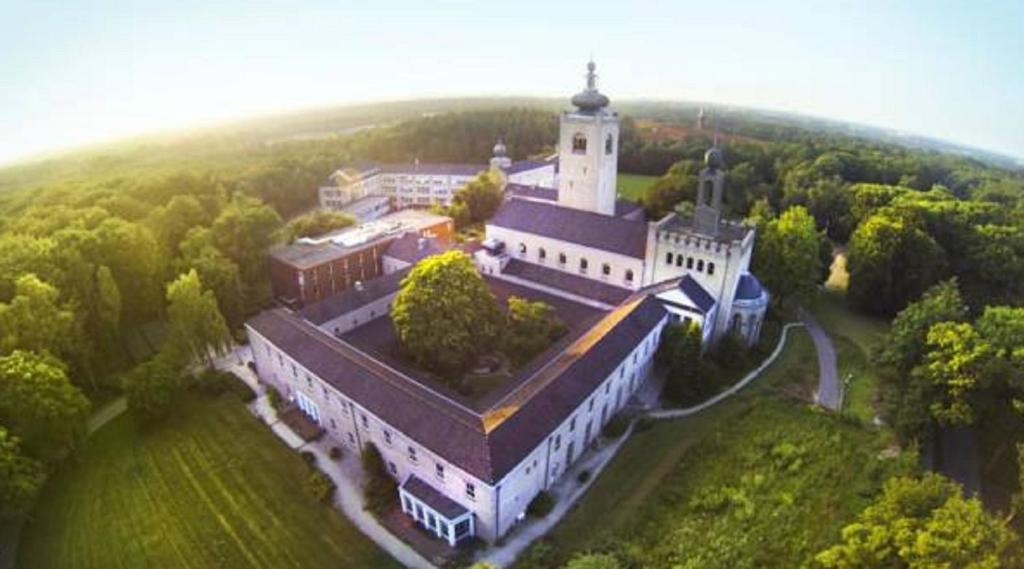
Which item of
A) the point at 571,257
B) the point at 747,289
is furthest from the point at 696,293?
the point at 571,257

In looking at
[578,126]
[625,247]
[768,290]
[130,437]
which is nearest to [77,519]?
[130,437]

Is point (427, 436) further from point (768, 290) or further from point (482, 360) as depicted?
point (768, 290)

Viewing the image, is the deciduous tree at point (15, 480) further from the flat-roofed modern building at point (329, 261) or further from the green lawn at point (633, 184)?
the green lawn at point (633, 184)

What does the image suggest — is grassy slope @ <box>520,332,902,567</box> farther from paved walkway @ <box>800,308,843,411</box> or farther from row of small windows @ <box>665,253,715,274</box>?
row of small windows @ <box>665,253,715,274</box>

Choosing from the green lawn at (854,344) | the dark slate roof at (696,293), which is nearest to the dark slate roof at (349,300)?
the dark slate roof at (696,293)

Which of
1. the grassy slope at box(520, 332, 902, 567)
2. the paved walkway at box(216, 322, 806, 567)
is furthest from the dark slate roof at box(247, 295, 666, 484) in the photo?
the grassy slope at box(520, 332, 902, 567)

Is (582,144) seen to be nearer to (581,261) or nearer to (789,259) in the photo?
(581,261)

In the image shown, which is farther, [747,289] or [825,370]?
[747,289]
